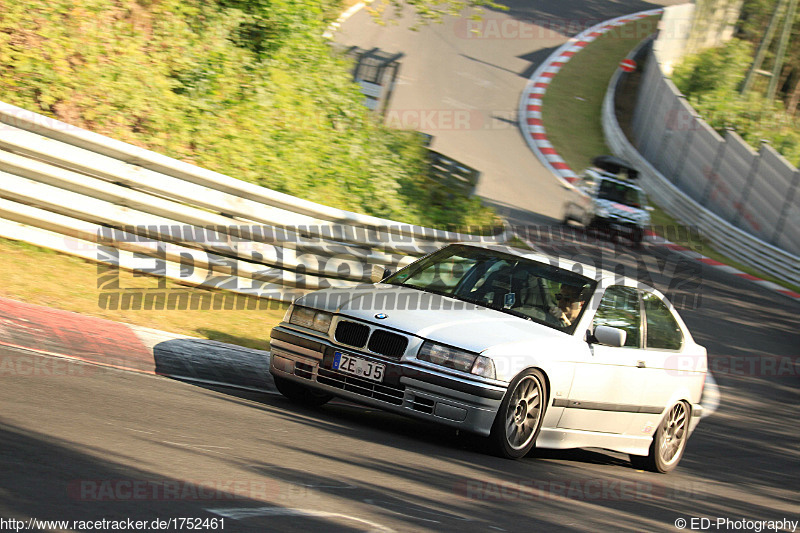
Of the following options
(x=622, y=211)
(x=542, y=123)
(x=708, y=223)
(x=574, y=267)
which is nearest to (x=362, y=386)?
(x=574, y=267)

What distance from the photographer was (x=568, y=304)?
7.66m

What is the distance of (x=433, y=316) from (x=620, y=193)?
15915 mm

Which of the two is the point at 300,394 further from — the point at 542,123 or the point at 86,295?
the point at 542,123

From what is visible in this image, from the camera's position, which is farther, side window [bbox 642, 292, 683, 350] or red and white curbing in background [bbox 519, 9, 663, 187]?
red and white curbing in background [bbox 519, 9, 663, 187]

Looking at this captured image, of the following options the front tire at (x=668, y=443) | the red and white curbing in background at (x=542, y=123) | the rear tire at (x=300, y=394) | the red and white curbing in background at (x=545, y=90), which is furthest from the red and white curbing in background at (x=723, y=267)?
the rear tire at (x=300, y=394)

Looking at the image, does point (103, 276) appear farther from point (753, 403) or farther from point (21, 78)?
point (753, 403)

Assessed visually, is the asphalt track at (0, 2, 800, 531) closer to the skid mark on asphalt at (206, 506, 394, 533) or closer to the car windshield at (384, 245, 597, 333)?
the skid mark on asphalt at (206, 506, 394, 533)

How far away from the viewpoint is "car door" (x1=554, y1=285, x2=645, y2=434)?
734 cm

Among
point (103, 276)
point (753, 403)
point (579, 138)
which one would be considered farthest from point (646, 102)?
point (103, 276)

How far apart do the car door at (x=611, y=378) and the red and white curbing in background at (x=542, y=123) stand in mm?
14280

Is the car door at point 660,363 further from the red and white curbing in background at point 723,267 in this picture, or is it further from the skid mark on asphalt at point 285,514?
the red and white curbing in background at point 723,267

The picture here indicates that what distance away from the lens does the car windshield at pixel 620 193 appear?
21.9 metres

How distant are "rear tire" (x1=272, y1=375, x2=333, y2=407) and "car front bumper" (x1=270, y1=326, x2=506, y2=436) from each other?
0.51 m

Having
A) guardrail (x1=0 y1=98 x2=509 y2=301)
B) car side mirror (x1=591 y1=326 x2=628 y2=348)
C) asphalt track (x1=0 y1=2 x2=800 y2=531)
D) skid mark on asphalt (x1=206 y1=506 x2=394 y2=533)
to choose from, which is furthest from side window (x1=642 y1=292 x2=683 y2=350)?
skid mark on asphalt (x1=206 y1=506 x2=394 y2=533)
